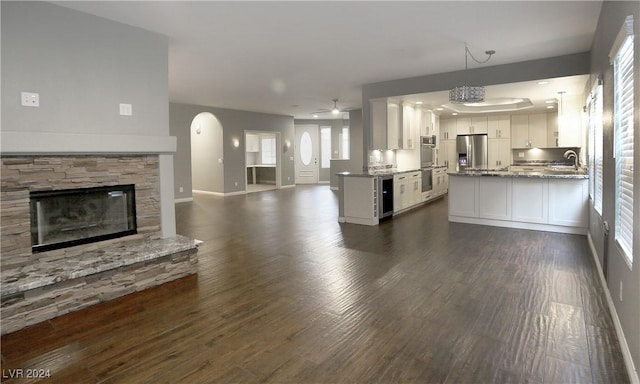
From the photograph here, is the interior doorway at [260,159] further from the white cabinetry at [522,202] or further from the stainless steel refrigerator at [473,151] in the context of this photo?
the white cabinetry at [522,202]

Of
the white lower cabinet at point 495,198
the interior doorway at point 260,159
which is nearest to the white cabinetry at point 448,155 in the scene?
the white lower cabinet at point 495,198

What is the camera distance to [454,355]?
241cm

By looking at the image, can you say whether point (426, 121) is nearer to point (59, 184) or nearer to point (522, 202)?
point (522, 202)

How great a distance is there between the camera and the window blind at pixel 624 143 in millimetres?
2367

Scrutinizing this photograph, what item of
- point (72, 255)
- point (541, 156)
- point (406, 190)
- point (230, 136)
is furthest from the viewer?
point (230, 136)

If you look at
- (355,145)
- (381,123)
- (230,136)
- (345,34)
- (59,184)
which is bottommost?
(59,184)

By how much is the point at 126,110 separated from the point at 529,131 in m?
9.75

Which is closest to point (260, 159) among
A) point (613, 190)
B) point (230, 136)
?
point (230, 136)

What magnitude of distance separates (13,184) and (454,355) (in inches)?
149

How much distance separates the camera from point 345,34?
4480 mm

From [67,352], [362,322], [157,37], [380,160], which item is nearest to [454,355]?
[362,322]

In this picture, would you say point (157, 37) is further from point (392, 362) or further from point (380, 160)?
point (380, 160)

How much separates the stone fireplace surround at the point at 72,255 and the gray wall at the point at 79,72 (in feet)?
1.15

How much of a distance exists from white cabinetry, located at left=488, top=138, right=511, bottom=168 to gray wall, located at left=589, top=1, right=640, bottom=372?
642 centimetres
